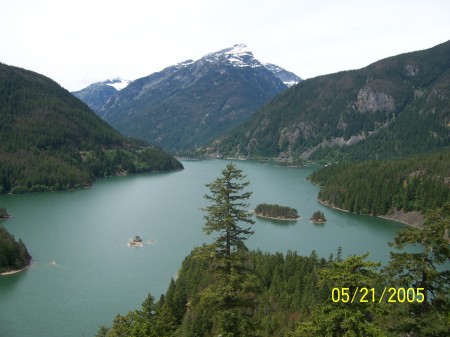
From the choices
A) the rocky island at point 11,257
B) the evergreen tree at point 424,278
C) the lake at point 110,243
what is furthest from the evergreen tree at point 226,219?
the rocky island at point 11,257

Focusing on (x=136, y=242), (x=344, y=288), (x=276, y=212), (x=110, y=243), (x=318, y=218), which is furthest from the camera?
(x=276, y=212)

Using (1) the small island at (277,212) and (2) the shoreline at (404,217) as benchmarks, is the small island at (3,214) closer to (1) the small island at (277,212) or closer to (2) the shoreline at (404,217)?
(1) the small island at (277,212)

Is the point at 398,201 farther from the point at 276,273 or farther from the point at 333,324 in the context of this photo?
the point at 333,324

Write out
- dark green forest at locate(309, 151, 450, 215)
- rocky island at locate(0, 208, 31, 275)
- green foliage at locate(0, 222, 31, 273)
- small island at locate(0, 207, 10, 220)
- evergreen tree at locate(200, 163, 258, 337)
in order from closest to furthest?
evergreen tree at locate(200, 163, 258, 337) < rocky island at locate(0, 208, 31, 275) < green foliage at locate(0, 222, 31, 273) < small island at locate(0, 207, 10, 220) < dark green forest at locate(309, 151, 450, 215)

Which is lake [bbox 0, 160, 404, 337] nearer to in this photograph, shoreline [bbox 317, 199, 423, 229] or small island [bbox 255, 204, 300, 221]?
shoreline [bbox 317, 199, 423, 229]

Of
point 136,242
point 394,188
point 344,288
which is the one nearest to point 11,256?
point 136,242

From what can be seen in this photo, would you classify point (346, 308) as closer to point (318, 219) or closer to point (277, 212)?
point (318, 219)
